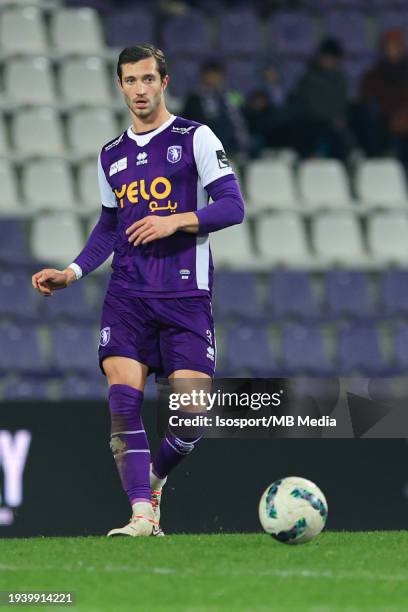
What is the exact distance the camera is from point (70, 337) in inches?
465

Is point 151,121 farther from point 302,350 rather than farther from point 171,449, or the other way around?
point 302,350

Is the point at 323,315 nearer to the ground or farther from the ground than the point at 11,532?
farther from the ground

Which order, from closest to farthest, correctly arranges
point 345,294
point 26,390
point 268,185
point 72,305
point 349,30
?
1. point 26,390
2. point 72,305
3. point 345,294
4. point 268,185
5. point 349,30

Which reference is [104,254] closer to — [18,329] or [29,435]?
[29,435]

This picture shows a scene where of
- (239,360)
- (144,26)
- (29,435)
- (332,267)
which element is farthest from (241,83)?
(29,435)

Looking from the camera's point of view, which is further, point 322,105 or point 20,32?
point 322,105

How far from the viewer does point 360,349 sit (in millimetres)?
12805

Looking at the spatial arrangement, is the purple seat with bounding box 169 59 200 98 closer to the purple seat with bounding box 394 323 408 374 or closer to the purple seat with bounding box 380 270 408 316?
the purple seat with bounding box 380 270 408 316

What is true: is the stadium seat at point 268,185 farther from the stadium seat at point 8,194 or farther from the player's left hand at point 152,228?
the player's left hand at point 152,228

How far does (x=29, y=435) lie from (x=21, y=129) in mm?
5544

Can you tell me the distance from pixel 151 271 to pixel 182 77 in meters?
7.61

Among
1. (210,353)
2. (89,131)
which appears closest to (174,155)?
(210,353)

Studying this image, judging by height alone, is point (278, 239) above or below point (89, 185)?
below

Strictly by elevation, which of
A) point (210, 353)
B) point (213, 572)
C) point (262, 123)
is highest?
point (262, 123)
